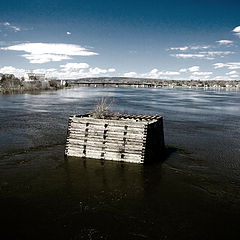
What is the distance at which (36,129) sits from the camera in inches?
1064

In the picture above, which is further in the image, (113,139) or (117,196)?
(113,139)

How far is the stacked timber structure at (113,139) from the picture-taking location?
53.1 ft

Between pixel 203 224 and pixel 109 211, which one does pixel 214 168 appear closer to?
pixel 203 224

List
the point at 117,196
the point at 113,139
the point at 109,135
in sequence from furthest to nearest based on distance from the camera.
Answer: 1. the point at 109,135
2. the point at 113,139
3. the point at 117,196

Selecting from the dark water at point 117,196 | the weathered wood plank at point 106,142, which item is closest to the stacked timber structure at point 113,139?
the weathered wood plank at point 106,142

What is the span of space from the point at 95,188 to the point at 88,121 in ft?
16.5

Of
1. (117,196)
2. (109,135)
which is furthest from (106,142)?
(117,196)

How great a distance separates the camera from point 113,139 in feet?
54.2

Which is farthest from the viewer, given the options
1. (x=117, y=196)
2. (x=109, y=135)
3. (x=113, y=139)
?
(x=109, y=135)

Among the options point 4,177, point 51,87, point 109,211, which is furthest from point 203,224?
point 51,87

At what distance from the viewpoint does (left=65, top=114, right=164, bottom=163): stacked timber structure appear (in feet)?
53.1

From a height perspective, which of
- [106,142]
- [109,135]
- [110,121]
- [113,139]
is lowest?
[106,142]

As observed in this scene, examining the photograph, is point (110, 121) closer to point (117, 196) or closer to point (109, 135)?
point (109, 135)

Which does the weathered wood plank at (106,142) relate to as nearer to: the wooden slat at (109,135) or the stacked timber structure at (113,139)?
the stacked timber structure at (113,139)
